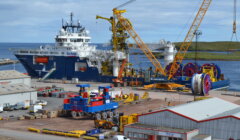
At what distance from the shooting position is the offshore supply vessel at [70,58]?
68.6m

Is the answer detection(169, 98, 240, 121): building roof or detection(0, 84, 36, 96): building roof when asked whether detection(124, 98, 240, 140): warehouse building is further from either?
detection(0, 84, 36, 96): building roof

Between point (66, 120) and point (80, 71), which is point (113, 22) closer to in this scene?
point (80, 71)

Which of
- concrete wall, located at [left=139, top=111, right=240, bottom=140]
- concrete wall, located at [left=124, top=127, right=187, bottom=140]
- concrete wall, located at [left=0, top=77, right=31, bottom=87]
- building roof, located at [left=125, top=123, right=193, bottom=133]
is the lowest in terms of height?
concrete wall, located at [left=124, top=127, right=187, bottom=140]

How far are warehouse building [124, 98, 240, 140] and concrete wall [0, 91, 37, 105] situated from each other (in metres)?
19.0

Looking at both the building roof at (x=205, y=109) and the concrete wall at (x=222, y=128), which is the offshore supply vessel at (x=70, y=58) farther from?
the concrete wall at (x=222, y=128)

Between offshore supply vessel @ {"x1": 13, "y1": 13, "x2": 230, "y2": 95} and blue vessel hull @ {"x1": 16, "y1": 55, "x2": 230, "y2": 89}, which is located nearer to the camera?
offshore supply vessel @ {"x1": 13, "y1": 13, "x2": 230, "y2": 95}

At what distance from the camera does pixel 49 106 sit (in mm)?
42719

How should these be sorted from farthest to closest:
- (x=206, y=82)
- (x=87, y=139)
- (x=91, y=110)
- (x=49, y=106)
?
(x=206, y=82)
(x=49, y=106)
(x=91, y=110)
(x=87, y=139)

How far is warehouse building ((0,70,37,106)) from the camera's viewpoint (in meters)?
40.6

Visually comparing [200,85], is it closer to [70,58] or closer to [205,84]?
[205,84]

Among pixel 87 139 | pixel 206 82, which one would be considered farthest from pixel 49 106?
pixel 206 82

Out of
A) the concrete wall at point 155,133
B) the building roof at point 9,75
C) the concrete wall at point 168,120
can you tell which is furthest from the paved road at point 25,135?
the building roof at point 9,75

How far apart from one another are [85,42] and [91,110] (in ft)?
133

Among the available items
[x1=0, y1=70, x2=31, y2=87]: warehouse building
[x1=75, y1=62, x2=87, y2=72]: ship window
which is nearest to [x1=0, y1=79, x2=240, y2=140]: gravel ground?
[x1=0, y1=70, x2=31, y2=87]: warehouse building
